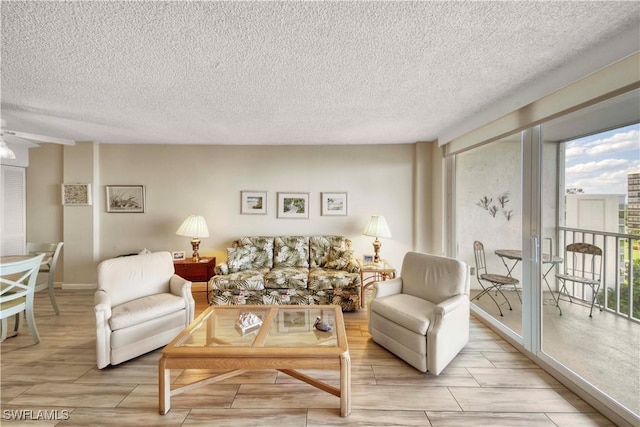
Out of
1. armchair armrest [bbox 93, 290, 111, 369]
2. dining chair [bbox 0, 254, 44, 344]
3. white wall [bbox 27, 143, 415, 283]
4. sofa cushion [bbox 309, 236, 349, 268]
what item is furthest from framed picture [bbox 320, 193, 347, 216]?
dining chair [bbox 0, 254, 44, 344]

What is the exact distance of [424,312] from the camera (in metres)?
2.21

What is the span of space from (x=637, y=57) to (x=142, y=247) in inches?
231

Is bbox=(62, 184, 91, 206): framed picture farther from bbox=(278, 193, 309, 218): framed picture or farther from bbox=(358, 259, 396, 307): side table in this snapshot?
bbox=(358, 259, 396, 307): side table

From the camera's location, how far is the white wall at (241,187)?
4215 mm

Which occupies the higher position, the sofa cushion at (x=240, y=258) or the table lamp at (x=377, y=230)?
the table lamp at (x=377, y=230)

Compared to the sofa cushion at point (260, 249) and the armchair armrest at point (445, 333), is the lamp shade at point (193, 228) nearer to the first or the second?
the sofa cushion at point (260, 249)

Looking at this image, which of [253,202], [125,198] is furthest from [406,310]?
[125,198]

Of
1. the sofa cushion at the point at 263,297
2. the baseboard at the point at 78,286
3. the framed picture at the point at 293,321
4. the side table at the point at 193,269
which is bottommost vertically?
the baseboard at the point at 78,286

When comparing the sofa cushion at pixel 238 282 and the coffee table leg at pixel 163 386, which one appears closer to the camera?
the coffee table leg at pixel 163 386

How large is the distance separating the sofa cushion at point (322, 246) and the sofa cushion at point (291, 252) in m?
0.08

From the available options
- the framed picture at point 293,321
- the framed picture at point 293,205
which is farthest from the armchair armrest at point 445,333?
the framed picture at point 293,205

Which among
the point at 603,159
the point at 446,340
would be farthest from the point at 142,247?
the point at 603,159

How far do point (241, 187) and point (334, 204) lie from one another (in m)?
1.63

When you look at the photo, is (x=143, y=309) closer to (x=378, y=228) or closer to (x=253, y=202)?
(x=253, y=202)
